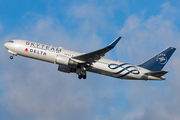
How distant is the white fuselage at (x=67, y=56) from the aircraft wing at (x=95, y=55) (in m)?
1.43

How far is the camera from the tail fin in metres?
42.3

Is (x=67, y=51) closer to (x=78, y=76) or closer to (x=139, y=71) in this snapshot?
(x=78, y=76)

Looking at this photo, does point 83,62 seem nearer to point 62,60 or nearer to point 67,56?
point 67,56

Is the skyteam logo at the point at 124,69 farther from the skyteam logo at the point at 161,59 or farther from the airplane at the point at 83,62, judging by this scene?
the skyteam logo at the point at 161,59

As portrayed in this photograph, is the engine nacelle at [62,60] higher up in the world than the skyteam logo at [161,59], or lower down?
lower down

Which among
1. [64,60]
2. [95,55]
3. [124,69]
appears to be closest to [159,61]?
[124,69]

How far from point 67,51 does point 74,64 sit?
2.69 m

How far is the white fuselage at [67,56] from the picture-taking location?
Result: 127ft

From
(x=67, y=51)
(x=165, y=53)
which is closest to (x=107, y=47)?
(x=67, y=51)

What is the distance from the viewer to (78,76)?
41375mm

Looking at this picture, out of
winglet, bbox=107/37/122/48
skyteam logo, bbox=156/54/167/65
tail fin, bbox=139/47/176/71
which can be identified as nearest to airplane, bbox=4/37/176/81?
tail fin, bbox=139/47/176/71

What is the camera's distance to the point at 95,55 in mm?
37625

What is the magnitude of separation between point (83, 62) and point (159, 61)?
13.4 meters

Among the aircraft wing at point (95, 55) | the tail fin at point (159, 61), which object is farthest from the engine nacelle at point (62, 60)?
the tail fin at point (159, 61)
